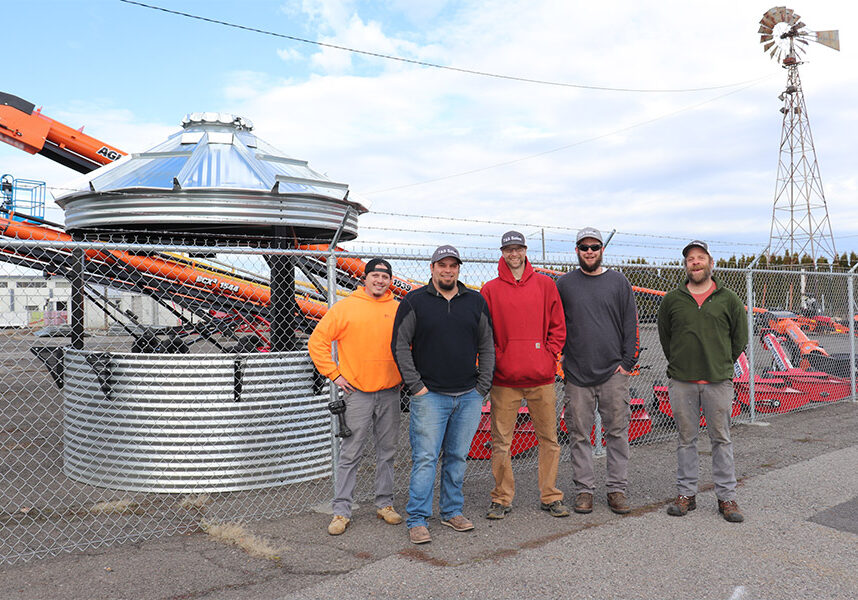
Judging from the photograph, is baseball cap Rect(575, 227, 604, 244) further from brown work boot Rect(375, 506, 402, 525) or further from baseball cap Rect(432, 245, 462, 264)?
brown work boot Rect(375, 506, 402, 525)

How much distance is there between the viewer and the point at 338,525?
471 cm

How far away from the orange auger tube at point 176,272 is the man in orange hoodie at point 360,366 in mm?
4334

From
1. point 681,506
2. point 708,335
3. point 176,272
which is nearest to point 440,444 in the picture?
point 681,506

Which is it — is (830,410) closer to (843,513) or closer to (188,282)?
(843,513)

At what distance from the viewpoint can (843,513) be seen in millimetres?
5047

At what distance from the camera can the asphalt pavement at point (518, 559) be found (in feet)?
12.3

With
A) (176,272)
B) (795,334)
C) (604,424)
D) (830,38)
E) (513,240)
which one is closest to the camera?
(513,240)

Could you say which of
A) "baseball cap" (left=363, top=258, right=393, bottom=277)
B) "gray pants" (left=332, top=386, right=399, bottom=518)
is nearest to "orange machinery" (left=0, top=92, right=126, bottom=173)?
"baseball cap" (left=363, top=258, right=393, bottom=277)

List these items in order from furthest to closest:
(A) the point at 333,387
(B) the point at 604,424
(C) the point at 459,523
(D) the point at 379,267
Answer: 1. (A) the point at 333,387
2. (B) the point at 604,424
3. (D) the point at 379,267
4. (C) the point at 459,523

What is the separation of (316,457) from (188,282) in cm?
463

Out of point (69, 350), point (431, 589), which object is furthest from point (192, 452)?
point (431, 589)

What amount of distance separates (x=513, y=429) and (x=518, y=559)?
103cm

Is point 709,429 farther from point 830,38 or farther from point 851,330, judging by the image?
point 830,38

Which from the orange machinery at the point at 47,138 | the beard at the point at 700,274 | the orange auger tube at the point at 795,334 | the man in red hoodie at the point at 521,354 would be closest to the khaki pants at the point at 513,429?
the man in red hoodie at the point at 521,354
